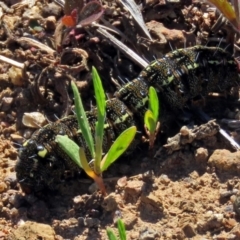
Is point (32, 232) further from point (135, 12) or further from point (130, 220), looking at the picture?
point (135, 12)

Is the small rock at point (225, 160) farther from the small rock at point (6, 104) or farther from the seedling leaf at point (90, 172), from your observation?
the small rock at point (6, 104)

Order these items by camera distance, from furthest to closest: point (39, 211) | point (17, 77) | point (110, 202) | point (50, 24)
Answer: point (50, 24), point (17, 77), point (39, 211), point (110, 202)

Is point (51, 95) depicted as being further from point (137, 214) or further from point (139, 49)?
point (137, 214)

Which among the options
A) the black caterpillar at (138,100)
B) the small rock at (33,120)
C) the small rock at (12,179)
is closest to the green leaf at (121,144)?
the black caterpillar at (138,100)

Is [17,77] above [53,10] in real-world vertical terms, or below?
below

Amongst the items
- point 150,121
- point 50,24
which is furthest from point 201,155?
point 50,24

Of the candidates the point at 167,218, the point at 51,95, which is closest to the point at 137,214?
the point at 167,218
